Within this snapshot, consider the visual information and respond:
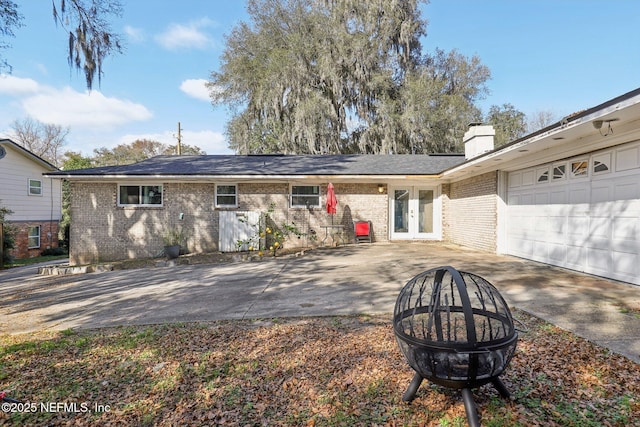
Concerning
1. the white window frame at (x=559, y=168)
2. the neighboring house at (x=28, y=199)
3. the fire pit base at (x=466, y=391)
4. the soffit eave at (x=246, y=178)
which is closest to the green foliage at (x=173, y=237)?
the soffit eave at (x=246, y=178)

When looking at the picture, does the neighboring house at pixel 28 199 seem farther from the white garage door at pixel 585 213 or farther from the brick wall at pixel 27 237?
the white garage door at pixel 585 213

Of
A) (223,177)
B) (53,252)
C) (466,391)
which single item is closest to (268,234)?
(223,177)

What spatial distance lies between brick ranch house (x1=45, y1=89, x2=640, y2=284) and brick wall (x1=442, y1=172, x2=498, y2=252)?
0.11ft

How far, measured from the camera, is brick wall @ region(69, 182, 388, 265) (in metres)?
10.6

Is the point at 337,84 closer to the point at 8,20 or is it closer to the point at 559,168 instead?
the point at 559,168

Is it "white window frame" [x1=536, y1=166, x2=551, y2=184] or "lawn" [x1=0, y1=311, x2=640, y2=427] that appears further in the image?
"white window frame" [x1=536, y1=166, x2=551, y2=184]

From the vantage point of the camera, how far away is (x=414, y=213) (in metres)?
11.9

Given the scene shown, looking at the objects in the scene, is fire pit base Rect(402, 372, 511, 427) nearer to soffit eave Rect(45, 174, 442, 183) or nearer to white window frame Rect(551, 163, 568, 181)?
white window frame Rect(551, 163, 568, 181)

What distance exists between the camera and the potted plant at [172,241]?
32.3 ft

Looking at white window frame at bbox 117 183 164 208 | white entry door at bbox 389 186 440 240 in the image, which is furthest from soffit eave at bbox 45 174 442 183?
white entry door at bbox 389 186 440 240

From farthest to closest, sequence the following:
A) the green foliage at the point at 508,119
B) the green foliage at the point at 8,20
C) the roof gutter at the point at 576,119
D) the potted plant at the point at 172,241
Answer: the green foliage at the point at 508,119 < the potted plant at the point at 172,241 < the green foliage at the point at 8,20 < the roof gutter at the point at 576,119

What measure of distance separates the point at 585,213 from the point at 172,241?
428 inches

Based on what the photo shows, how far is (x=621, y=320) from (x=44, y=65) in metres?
11.2

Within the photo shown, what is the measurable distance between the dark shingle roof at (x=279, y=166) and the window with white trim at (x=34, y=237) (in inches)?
378
